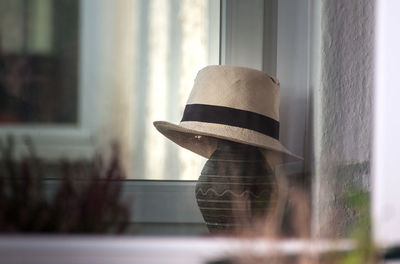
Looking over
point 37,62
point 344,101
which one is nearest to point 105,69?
point 37,62

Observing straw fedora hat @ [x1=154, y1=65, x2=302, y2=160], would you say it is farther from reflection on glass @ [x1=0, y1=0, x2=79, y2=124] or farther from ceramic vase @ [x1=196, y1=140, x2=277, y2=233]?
reflection on glass @ [x1=0, y1=0, x2=79, y2=124]

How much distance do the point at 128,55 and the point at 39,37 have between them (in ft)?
0.83

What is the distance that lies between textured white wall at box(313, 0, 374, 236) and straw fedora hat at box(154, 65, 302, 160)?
12 centimetres

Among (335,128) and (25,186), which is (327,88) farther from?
(25,186)

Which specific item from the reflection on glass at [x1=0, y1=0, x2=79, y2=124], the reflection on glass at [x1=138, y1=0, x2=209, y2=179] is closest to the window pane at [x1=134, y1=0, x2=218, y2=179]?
the reflection on glass at [x1=138, y1=0, x2=209, y2=179]

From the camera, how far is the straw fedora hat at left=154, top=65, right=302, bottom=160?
61.8 inches

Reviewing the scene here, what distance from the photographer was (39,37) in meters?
1.19

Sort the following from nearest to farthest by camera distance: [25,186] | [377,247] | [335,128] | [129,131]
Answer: [377,247] → [25,186] → [129,131] → [335,128]

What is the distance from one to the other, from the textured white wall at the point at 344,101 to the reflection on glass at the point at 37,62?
0.54 meters

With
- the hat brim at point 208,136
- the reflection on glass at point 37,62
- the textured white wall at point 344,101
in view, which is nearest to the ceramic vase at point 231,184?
the hat brim at point 208,136

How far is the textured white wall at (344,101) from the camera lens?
1409 mm

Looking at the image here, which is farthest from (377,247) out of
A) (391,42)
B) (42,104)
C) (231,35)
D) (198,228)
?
(231,35)

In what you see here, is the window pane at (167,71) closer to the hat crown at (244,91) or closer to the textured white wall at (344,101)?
the hat crown at (244,91)

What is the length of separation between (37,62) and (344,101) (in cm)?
66
